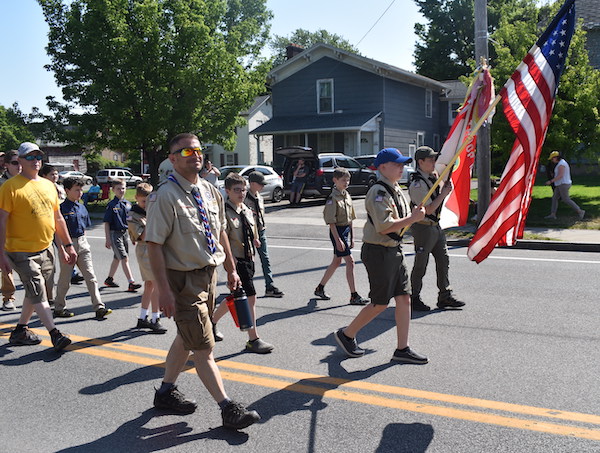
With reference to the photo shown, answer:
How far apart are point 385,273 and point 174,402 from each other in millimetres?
2057

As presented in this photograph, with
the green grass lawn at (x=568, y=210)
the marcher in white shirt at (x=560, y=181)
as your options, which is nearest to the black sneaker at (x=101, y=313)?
the green grass lawn at (x=568, y=210)

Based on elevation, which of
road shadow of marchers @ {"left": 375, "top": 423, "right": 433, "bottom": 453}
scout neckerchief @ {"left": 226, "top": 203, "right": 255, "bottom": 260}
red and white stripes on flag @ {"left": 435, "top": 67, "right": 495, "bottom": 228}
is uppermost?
red and white stripes on flag @ {"left": 435, "top": 67, "right": 495, "bottom": 228}

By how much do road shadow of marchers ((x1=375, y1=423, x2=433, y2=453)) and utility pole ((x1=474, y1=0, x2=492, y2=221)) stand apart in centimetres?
928

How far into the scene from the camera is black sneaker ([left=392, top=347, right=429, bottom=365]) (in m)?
5.11

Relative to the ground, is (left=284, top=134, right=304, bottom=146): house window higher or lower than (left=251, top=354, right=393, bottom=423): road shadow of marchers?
higher

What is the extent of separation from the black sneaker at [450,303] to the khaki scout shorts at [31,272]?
4521 mm

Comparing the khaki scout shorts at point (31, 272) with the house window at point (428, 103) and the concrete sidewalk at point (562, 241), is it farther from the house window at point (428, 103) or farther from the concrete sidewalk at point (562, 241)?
the house window at point (428, 103)

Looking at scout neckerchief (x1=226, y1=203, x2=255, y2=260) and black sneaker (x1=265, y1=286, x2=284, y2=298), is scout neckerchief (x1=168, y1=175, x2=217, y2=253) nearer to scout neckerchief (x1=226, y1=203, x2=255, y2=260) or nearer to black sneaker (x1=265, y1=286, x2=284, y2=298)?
scout neckerchief (x1=226, y1=203, x2=255, y2=260)

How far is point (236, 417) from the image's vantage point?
12.7 ft

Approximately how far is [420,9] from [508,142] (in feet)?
149

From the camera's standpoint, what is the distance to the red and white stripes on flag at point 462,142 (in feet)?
21.8

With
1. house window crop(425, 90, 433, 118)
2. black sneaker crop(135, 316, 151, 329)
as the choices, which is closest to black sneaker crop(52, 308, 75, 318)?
black sneaker crop(135, 316, 151, 329)

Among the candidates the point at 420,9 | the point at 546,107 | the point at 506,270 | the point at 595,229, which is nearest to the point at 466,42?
the point at 420,9

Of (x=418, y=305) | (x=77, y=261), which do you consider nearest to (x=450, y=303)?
(x=418, y=305)
